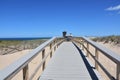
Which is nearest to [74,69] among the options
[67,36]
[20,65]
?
[20,65]

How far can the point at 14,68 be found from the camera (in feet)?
11.5

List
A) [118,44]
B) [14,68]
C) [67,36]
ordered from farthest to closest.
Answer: [67,36]
[118,44]
[14,68]

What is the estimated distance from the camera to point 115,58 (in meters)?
4.27

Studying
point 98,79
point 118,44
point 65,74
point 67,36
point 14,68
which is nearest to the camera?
point 14,68

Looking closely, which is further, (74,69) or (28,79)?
(74,69)

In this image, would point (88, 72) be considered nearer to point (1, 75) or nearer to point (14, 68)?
point (14, 68)

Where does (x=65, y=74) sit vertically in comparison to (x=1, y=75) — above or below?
below

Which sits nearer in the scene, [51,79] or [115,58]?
[115,58]

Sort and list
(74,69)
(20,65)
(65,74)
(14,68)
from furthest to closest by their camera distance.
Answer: (74,69) < (65,74) < (20,65) < (14,68)

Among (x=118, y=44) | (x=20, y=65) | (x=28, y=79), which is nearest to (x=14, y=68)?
(x=20, y=65)

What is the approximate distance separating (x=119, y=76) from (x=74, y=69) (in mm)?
3761

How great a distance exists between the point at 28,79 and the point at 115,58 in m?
1.70

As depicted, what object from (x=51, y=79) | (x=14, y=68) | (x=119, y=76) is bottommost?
(x=51, y=79)

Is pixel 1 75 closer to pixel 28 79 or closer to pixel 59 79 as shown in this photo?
pixel 28 79
